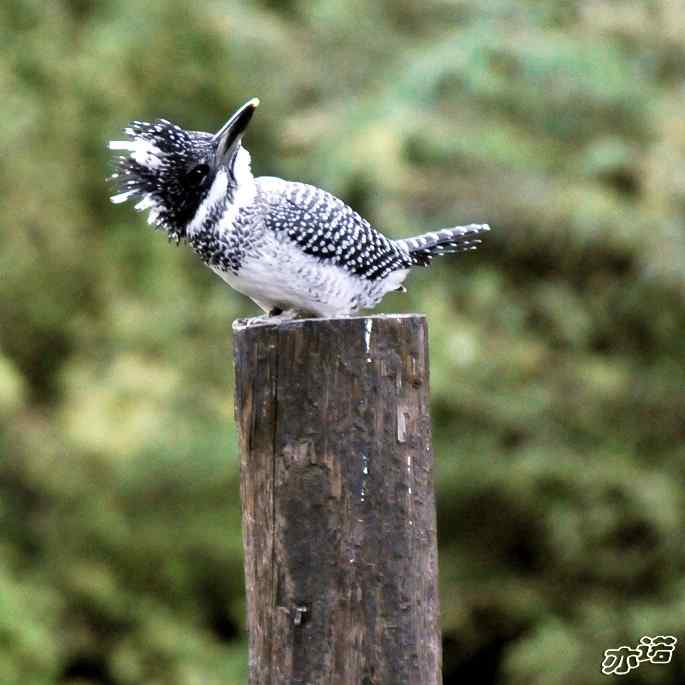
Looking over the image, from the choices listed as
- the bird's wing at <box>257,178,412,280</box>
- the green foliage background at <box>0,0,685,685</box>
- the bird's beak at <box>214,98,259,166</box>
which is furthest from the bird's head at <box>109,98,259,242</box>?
the green foliage background at <box>0,0,685,685</box>

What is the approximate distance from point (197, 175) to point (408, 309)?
129 inches

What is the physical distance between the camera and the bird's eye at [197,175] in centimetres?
324

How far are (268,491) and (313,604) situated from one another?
0.27 m

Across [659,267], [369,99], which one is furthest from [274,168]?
[659,267]

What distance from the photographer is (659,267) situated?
18.7 feet

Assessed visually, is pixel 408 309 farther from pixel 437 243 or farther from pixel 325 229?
pixel 325 229

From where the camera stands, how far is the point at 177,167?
3.23 m

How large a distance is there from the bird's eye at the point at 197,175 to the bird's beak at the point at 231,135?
48 millimetres

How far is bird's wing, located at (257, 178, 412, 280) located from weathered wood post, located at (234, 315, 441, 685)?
74 centimetres

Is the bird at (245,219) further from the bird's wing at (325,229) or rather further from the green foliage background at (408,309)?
the green foliage background at (408,309)

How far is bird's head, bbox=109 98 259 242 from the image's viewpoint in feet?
10.5

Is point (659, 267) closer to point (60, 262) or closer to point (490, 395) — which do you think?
point (490, 395)

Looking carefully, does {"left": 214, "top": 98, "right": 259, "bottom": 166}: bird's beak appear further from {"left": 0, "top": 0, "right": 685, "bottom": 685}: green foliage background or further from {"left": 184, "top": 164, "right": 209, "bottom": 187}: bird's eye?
{"left": 0, "top": 0, "right": 685, "bottom": 685}: green foliage background

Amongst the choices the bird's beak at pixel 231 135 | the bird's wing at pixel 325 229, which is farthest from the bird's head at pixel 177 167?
the bird's wing at pixel 325 229
